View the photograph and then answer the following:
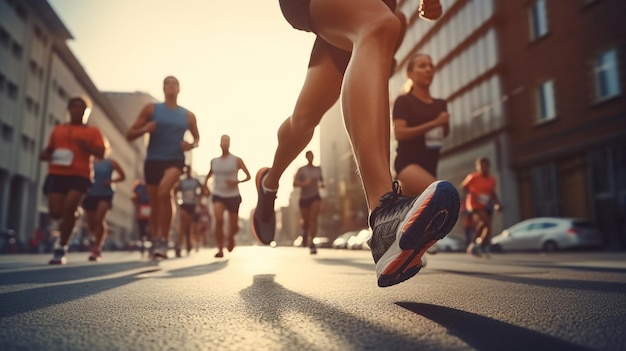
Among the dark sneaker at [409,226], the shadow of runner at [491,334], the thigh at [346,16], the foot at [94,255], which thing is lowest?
the shadow of runner at [491,334]

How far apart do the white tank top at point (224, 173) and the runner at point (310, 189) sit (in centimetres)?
150

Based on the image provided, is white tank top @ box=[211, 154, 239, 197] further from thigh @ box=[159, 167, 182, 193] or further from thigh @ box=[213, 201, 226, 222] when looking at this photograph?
thigh @ box=[159, 167, 182, 193]

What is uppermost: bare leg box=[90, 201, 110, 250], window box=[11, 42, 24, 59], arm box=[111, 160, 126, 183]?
window box=[11, 42, 24, 59]

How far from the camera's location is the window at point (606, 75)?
700 inches

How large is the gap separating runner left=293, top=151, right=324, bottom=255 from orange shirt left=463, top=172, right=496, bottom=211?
2.55 meters

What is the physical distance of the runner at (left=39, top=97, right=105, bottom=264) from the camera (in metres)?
6.29

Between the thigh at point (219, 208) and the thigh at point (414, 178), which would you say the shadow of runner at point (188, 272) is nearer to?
the thigh at point (414, 178)

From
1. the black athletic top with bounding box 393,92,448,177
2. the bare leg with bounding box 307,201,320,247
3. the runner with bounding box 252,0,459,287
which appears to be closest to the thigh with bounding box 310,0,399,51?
the runner with bounding box 252,0,459,287

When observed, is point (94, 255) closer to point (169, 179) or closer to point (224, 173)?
point (224, 173)

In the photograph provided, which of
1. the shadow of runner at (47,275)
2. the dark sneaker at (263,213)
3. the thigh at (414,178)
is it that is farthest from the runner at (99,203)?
the dark sneaker at (263,213)

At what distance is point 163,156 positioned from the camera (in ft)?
22.5

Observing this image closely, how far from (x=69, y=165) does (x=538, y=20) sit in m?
21.2

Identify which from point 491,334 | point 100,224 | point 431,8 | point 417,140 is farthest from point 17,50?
point 491,334

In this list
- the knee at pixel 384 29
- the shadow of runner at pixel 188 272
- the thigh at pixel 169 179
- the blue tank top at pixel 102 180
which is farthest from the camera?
the blue tank top at pixel 102 180
